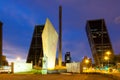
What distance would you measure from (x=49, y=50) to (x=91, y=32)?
3920cm

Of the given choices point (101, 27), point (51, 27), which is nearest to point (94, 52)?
point (101, 27)

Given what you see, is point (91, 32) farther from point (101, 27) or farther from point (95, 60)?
point (95, 60)

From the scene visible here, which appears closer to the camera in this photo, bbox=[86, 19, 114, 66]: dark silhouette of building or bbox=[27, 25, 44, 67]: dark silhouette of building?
bbox=[86, 19, 114, 66]: dark silhouette of building

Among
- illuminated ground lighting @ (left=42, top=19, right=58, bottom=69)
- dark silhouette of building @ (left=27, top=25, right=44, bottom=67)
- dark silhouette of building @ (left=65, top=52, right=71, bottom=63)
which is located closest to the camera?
illuminated ground lighting @ (left=42, top=19, right=58, bottom=69)

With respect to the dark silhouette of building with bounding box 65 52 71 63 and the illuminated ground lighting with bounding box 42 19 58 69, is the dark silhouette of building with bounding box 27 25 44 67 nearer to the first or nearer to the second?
the dark silhouette of building with bounding box 65 52 71 63

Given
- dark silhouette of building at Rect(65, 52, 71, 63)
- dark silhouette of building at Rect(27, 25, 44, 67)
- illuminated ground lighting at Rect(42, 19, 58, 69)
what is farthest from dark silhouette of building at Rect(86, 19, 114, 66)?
illuminated ground lighting at Rect(42, 19, 58, 69)

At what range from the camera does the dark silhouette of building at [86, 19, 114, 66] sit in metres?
76.4

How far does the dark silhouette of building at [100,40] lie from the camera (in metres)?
76.4

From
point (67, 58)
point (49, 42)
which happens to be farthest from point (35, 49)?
point (49, 42)

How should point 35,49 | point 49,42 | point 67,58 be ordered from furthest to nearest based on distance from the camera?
point 35,49 < point 67,58 < point 49,42

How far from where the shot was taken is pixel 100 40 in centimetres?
7806

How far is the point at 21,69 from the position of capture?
126 feet

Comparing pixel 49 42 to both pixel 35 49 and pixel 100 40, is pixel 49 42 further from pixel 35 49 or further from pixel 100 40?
pixel 35 49

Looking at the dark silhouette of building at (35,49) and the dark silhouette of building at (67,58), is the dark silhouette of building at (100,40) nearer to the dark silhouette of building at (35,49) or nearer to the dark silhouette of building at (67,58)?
the dark silhouette of building at (67,58)
